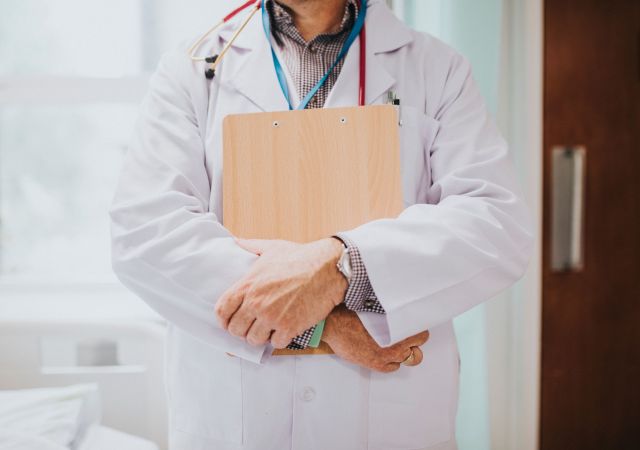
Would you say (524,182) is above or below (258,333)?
above

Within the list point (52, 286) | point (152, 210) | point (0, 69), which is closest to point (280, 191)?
point (152, 210)

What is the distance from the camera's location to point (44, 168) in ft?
6.37

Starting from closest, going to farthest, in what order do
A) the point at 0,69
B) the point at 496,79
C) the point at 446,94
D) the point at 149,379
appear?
the point at 446,94, the point at 149,379, the point at 496,79, the point at 0,69

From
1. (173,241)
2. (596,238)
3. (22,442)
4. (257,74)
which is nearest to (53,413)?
(22,442)

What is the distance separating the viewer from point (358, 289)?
89cm

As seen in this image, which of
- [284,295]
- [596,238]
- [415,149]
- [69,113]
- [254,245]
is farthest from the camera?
[69,113]

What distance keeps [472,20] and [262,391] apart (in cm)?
123

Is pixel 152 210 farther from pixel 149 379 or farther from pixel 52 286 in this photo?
pixel 52 286

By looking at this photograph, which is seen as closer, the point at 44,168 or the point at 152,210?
the point at 152,210

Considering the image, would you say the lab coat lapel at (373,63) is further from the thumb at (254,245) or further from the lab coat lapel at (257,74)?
the thumb at (254,245)

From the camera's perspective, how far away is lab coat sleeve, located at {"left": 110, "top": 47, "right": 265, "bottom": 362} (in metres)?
0.90

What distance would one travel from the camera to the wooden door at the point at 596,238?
1.58 metres

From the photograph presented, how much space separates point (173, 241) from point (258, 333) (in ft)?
0.72

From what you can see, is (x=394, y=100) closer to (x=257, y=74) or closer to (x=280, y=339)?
(x=257, y=74)
